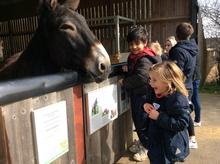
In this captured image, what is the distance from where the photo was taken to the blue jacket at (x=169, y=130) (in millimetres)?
2418

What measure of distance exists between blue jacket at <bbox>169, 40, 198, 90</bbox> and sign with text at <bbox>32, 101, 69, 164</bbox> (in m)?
2.23

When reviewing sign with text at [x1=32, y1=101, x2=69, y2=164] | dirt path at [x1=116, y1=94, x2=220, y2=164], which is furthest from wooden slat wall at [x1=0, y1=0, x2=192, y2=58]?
sign with text at [x1=32, y1=101, x2=69, y2=164]

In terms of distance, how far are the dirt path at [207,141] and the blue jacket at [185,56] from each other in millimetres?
972

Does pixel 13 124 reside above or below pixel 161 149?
above

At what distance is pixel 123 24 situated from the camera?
8.06m

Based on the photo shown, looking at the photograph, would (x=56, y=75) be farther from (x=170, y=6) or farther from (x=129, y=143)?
(x=170, y=6)

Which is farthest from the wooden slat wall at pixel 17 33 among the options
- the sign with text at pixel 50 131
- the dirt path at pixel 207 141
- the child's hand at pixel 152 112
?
the sign with text at pixel 50 131

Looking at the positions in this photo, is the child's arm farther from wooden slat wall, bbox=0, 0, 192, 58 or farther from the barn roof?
the barn roof

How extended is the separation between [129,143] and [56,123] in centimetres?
213

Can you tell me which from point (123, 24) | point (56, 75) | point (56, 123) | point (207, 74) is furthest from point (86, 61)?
point (207, 74)

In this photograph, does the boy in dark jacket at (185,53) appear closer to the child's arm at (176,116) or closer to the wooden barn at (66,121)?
the wooden barn at (66,121)

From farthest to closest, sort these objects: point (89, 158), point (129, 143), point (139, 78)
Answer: point (129, 143) → point (139, 78) → point (89, 158)

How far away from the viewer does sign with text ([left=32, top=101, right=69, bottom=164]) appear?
1902mm

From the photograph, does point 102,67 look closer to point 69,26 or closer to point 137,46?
point 69,26
